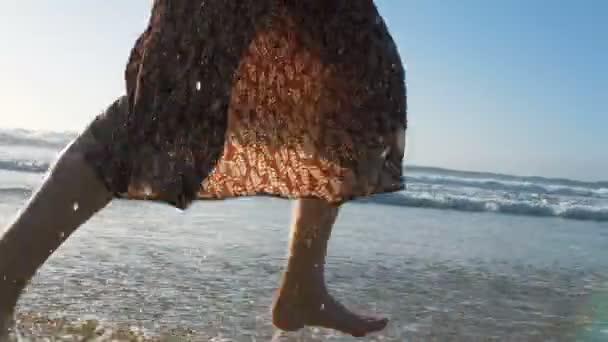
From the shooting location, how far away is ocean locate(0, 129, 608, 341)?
2.64m

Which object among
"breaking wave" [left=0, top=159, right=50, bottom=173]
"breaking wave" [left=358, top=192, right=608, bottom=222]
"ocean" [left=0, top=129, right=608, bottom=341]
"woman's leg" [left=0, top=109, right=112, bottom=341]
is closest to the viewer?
"woman's leg" [left=0, top=109, right=112, bottom=341]

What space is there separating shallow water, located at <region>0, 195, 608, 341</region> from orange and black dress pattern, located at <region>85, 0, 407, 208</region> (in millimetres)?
1033

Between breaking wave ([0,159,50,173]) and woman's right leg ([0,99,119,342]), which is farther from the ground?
woman's right leg ([0,99,119,342])

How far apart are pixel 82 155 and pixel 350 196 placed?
0.55 metres

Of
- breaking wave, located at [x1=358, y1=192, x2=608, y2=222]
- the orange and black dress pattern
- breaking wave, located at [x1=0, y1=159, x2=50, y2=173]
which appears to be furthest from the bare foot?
breaking wave, located at [x1=0, y1=159, x2=50, y2=173]

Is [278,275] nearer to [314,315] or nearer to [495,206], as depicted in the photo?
[314,315]

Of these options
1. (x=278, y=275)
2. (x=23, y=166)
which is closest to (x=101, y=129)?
(x=278, y=275)

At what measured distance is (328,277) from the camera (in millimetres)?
3518

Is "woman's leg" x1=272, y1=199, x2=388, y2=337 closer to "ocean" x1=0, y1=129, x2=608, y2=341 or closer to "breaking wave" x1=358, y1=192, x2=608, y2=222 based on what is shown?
"ocean" x1=0, y1=129, x2=608, y2=341

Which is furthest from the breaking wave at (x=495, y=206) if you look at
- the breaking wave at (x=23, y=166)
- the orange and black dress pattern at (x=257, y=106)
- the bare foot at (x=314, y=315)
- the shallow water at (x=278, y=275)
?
the orange and black dress pattern at (x=257, y=106)

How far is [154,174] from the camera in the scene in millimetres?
1282

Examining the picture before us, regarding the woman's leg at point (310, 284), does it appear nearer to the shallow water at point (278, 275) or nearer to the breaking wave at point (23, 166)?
the shallow water at point (278, 275)

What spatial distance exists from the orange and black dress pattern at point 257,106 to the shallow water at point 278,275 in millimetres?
1033

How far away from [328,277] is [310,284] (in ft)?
5.76
